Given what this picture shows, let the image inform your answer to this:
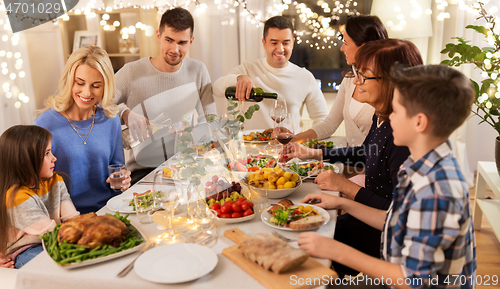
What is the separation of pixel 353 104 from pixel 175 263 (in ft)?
5.75

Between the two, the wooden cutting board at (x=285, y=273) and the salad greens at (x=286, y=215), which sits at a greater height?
the salad greens at (x=286, y=215)

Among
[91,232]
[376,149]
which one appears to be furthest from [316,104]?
[91,232]

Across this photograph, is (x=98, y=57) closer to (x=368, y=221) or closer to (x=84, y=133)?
(x=84, y=133)

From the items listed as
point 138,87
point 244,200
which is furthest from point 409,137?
point 138,87

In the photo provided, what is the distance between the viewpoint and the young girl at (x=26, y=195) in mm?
1407

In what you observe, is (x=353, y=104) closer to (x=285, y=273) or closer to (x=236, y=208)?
(x=236, y=208)

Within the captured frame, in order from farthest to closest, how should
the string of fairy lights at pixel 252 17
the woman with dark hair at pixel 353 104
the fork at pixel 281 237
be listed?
the string of fairy lights at pixel 252 17, the woman with dark hair at pixel 353 104, the fork at pixel 281 237

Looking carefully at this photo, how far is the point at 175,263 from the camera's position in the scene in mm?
1052

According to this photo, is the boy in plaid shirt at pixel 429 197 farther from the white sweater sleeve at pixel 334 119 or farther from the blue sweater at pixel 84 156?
the white sweater sleeve at pixel 334 119

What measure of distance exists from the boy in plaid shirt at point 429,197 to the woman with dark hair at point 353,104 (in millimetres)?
1227

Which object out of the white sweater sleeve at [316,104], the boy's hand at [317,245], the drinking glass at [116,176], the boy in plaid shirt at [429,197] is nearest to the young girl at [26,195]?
the drinking glass at [116,176]

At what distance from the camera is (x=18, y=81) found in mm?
3389

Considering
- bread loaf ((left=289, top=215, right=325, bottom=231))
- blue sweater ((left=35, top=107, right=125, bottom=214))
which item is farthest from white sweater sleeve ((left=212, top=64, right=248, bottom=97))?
bread loaf ((left=289, top=215, right=325, bottom=231))

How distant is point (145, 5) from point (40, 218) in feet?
9.23
